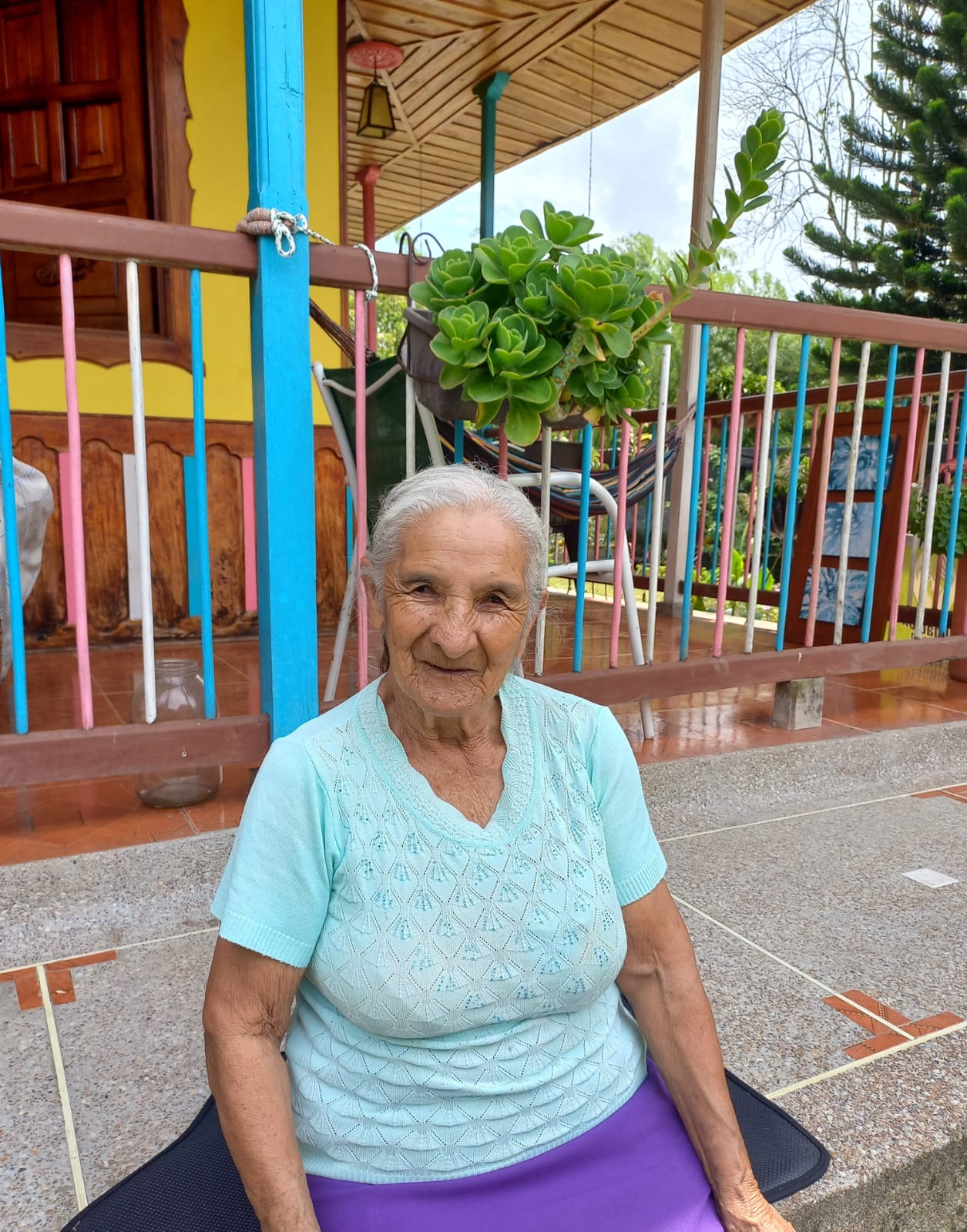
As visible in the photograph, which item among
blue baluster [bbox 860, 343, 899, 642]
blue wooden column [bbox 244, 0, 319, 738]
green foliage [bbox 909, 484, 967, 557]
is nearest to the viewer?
blue wooden column [bbox 244, 0, 319, 738]

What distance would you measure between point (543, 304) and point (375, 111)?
4993 mm

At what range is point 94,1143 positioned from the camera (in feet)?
4.40

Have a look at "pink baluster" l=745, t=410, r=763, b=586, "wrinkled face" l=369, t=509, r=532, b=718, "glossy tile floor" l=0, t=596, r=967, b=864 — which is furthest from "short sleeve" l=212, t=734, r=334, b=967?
"pink baluster" l=745, t=410, r=763, b=586

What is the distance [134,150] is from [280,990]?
4202 millimetres

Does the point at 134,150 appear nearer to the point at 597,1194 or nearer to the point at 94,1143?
the point at 94,1143

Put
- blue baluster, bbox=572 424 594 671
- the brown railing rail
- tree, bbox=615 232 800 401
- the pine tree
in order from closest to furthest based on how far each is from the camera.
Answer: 1. the brown railing rail
2. blue baluster, bbox=572 424 594 671
3. tree, bbox=615 232 800 401
4. the pine tree

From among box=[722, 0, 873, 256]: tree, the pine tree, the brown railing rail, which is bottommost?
the brown railing rail

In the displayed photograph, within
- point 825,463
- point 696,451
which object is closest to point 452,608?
point 696,451

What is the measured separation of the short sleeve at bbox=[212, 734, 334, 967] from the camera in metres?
0.94

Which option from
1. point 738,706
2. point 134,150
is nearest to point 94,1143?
point 738,706

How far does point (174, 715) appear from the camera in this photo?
2324mm

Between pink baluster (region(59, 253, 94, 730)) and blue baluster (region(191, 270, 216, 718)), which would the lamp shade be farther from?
pink baluster (region(59, 253, 94, 730))

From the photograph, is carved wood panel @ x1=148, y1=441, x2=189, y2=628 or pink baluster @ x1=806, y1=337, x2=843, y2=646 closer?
pink baluster @ x1=806, y1=337, x2=843, y2=646

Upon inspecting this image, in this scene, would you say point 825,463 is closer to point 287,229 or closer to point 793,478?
point 793,478
